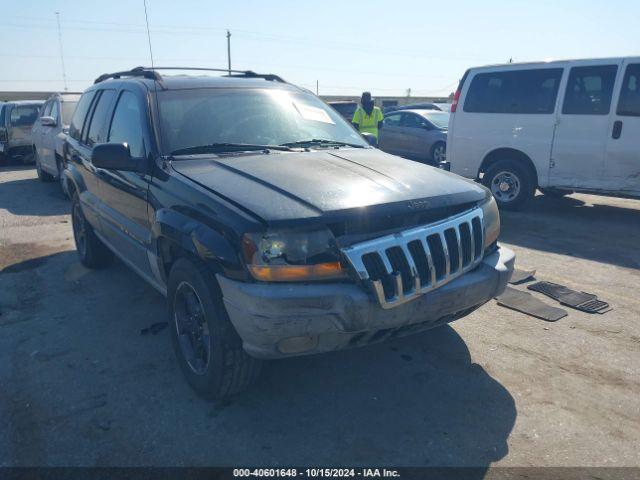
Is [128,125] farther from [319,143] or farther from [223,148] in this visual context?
[319,143]

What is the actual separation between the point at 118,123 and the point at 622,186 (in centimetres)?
619

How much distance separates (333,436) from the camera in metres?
2.69

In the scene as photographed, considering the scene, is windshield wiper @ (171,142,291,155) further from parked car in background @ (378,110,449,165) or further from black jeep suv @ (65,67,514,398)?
parked car in background @ (378,110,449,165)

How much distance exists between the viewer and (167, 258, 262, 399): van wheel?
270cm

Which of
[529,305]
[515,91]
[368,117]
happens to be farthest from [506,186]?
[529,305]

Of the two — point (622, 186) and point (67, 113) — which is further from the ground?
point (67, 113)

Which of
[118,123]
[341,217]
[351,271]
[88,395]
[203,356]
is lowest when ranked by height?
[88,395]

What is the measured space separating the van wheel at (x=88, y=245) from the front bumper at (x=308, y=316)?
305 cm

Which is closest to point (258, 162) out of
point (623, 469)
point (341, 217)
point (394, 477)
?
point (341, 217)

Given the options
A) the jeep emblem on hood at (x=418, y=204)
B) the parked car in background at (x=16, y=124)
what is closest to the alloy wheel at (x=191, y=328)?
the jeep emblem on hood at (x=418, y=204)

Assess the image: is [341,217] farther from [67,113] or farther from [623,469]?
[67,113]

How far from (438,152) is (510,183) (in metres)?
4.72

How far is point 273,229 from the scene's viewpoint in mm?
2432

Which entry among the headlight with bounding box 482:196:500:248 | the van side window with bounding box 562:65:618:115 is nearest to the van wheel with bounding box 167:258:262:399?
the headlight with bounding box 482:196:500:248
